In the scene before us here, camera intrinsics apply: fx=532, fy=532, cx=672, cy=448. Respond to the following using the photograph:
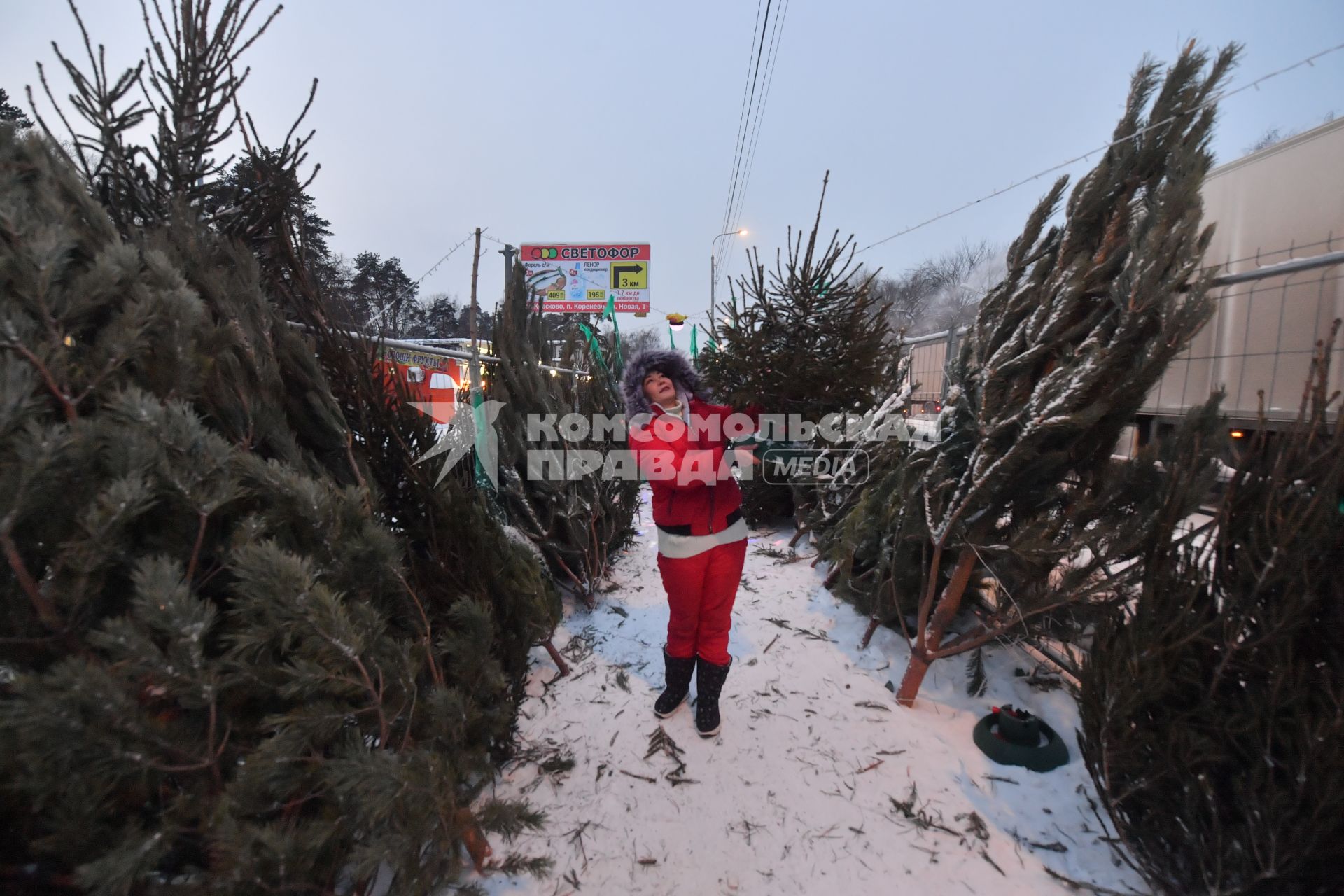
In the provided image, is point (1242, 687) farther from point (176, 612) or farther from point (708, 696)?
point (176, 612)

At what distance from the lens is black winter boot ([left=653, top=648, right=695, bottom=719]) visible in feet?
8.47

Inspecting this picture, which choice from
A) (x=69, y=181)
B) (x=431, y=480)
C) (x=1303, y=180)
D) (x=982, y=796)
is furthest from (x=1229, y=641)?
(x=1303, y=180)

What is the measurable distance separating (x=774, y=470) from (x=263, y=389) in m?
Result: 4.48

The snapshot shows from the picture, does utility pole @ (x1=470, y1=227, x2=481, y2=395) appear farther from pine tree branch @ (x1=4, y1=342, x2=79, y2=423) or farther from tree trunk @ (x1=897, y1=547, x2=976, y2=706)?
tree trunk @ (x1=897, y1=547, x2=976, y2=706)

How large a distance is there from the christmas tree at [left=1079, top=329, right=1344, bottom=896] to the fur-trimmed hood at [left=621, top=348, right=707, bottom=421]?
1900 millimetres

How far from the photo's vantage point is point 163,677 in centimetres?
94

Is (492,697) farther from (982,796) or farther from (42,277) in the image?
(982,796)

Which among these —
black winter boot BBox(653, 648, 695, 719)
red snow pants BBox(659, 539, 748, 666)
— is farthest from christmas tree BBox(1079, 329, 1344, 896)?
black winter boot BBox(653, 648, 695, 719)

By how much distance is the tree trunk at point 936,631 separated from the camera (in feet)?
8.00

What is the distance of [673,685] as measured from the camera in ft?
8.53

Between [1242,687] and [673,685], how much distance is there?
199cm
